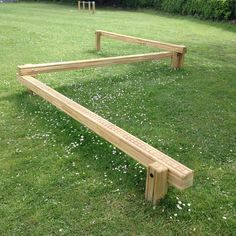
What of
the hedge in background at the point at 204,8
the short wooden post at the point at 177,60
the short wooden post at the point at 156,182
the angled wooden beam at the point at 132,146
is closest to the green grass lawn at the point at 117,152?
the short wooden post at the point at 156,182

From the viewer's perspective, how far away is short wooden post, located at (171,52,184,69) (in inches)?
315

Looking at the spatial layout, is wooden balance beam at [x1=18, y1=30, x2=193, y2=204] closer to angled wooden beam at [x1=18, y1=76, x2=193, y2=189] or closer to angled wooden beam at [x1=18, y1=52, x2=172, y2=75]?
angled wooden beam at [x1=18, y1=76, x2=193, y2=189]

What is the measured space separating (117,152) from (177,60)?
4571mm

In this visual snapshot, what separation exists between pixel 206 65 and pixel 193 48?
8.91 ft

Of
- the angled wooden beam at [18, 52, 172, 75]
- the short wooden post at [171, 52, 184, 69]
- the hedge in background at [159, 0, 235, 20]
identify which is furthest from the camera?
the hedge in background at [159, 0, 235, 20]

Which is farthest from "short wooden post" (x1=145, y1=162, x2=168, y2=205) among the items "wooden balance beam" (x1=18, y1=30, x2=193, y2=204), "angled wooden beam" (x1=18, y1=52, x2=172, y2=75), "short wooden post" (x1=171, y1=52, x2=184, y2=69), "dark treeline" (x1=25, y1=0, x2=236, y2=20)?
"dark treeline" (x1=25, y1=0, x2=236, y2=20)

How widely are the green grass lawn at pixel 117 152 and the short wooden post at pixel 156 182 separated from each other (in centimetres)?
10

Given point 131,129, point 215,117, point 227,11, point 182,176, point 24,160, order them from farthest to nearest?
point 227,11 < point 215,117 < point 131,129 < point 24,160 < point 182,176

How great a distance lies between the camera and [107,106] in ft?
18.5

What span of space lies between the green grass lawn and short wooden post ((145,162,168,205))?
0.10 metres

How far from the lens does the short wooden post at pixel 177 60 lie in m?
8.01

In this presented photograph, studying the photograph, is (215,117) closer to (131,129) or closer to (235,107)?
(235,107)

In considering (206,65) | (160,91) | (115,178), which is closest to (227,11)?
(206,65)

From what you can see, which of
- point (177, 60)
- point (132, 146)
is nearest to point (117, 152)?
point (132, 146)
